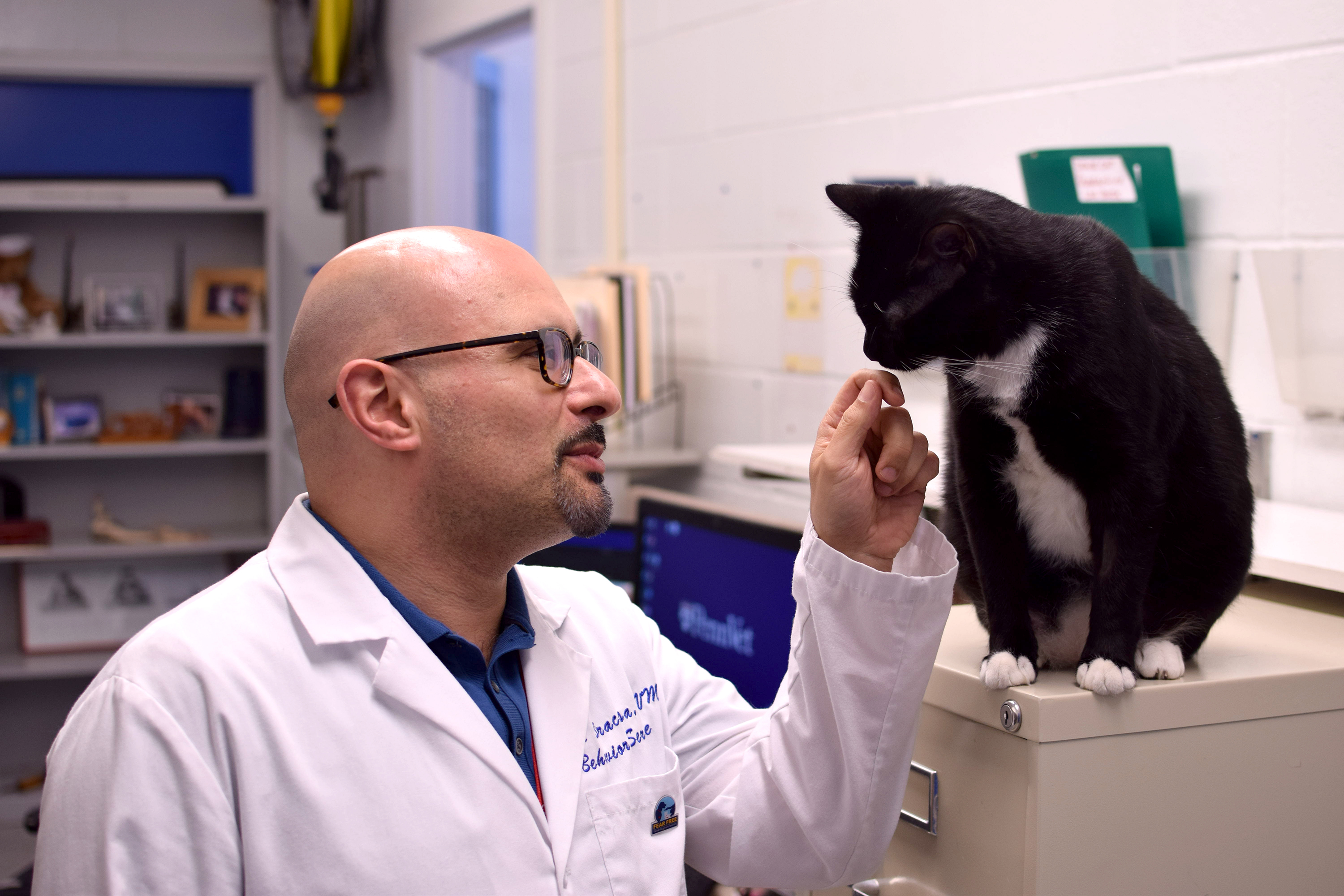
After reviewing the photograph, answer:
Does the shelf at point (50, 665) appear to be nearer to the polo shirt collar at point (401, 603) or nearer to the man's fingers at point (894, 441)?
the polo shirt collar at point (401, 603)

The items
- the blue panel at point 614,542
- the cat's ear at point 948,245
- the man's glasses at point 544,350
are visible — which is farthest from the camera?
the blue panel at point 614,542

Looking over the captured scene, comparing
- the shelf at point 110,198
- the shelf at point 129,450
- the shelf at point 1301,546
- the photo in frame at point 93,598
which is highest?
the shelf at point 110,198

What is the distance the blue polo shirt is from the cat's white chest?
0.48 m

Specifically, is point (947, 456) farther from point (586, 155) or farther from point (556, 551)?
point (586, 155)

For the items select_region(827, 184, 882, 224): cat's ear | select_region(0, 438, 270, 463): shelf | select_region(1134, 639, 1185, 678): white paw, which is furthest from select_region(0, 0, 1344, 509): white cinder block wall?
select_region(0, 438, 270, 463): shelf

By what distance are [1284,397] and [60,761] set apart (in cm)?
133

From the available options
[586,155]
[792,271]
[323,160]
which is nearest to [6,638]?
[323,160]

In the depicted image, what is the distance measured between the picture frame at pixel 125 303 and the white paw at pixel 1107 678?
3883mm

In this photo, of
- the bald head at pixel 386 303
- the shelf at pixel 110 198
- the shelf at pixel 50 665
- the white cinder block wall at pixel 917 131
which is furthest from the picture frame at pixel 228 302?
the bald head at pixel 386 303

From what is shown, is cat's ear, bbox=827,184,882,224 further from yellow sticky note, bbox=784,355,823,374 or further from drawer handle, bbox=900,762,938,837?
yellow sticky note, bbox=784,355,823,374

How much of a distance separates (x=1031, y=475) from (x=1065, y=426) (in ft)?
0.19

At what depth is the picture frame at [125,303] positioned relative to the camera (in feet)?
13.0

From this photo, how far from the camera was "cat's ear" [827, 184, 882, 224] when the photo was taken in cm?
82

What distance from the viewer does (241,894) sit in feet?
2.74
